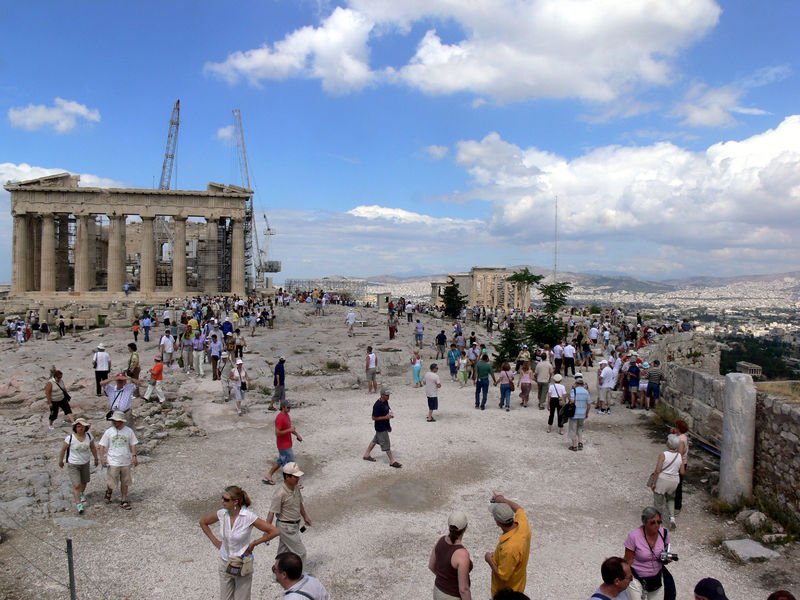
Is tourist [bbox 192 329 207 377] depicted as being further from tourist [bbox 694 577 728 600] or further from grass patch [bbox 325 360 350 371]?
tourist [bbox 694 577 728 600]

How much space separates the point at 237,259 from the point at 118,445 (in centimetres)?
3559

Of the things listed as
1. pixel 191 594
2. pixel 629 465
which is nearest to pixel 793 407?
pixel 629 465

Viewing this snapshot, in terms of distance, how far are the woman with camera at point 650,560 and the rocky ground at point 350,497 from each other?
1.16m

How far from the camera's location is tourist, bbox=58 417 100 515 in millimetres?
8188

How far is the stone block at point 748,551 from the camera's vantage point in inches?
281

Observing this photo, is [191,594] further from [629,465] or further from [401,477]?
[629,465]

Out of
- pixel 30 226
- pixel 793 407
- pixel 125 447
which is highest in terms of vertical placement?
pixel 30 226

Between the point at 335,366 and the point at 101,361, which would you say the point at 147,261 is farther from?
the point at 101,361

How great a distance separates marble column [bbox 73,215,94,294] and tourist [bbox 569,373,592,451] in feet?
131

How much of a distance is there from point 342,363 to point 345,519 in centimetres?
1250

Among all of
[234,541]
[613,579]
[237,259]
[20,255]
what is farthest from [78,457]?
[20,255]

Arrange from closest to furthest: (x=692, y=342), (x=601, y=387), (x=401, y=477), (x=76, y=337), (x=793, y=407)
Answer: (x=793, y=407) → (x=401, y=477) → (x=601, y=387) → (x=692, y=342) → (x=76, y=337)

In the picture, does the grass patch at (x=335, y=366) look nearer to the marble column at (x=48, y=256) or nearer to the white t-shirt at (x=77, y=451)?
the white t-shirt at (x=77, y=451)

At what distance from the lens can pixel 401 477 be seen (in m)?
10.0
